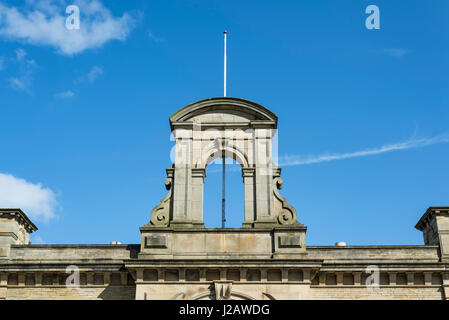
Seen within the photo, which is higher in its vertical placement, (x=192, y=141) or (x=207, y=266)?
(x=192, y=141)

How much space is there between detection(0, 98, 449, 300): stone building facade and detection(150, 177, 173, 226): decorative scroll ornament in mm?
41

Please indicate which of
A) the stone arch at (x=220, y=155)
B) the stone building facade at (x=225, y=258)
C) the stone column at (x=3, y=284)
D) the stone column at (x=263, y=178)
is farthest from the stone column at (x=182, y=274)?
the stone column at (x=3, y=284)

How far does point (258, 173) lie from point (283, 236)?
3.03m

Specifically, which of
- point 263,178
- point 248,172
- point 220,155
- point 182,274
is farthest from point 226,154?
point 182,274

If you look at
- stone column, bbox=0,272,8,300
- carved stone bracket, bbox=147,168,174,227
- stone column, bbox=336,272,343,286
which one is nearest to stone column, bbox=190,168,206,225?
carved stone bracket, bbox=147,168,174,227

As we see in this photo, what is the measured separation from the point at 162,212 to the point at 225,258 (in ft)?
11.2

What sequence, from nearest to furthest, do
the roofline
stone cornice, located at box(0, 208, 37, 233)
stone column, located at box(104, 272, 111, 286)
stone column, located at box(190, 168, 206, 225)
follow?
stone column, located at box(104, 272, 111, 286), stone column, located at box(190, 168, 206, 225), stone cornice, located at box(0, 208, 37, 233), the roofline

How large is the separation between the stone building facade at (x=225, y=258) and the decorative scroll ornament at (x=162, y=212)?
0.04 metres

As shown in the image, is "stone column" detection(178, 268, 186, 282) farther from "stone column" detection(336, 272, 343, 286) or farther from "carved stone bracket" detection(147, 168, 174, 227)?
"stone column" detection(336, 272, 343, 286)

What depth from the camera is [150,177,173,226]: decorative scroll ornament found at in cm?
2495

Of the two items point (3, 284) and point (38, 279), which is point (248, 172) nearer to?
point (38, 279)
